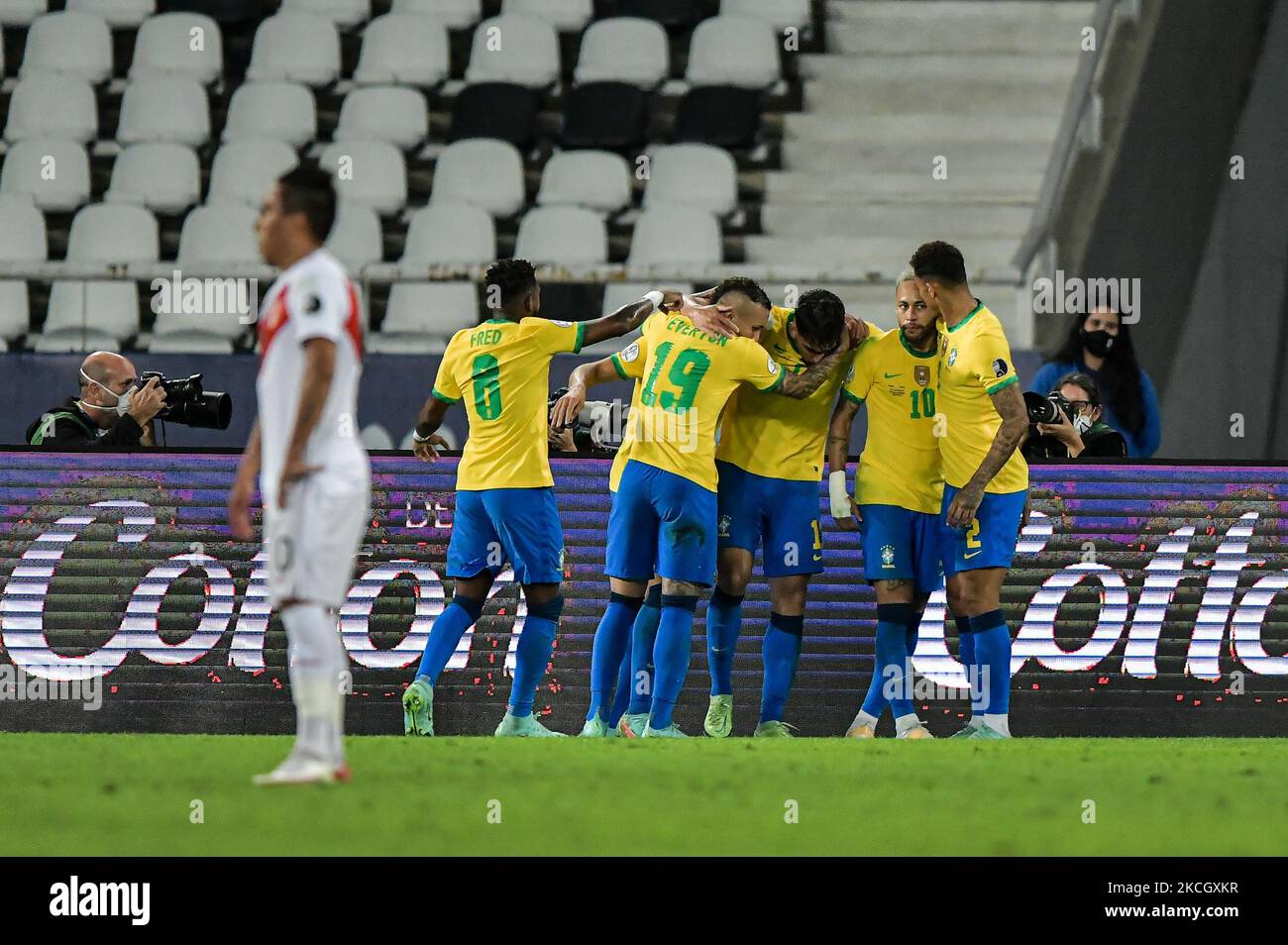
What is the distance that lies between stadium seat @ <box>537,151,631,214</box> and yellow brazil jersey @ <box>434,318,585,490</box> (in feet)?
19.8

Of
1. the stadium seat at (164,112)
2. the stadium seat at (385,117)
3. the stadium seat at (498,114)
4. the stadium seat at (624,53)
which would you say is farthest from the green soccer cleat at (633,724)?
the stadium seat at (164,112)

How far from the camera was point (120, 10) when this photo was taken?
16.4 meters

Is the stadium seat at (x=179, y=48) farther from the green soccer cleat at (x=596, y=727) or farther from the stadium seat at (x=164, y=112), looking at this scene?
the green soccer cleat at (x=596, y=727)

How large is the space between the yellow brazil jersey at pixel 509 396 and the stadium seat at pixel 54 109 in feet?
25.8

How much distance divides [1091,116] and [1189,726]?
4678 mm

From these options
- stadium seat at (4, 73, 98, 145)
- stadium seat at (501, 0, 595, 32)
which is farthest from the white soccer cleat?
stadium seat at (501, 0, 595, 32)

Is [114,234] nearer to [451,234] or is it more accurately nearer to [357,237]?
[357,237]

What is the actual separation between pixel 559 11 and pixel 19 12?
14.8 feet

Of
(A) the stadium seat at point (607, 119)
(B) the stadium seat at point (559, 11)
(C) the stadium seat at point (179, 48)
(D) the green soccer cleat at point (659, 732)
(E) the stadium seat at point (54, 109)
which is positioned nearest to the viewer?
(D) the green soccer cleat at point (659, 732)

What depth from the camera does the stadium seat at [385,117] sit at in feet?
49.7

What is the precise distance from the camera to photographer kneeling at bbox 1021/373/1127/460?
973cm

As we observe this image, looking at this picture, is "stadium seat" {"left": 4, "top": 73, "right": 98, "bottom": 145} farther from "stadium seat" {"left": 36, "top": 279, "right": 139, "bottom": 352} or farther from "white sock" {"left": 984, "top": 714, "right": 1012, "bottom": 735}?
"white sock" {"left": 984, "top": 714, "right": 1012, "bottom": 735}

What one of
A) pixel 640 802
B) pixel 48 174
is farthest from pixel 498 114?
pixel 640 802
